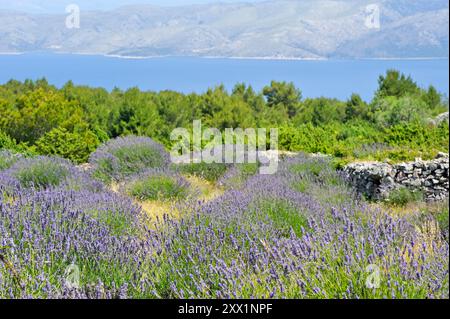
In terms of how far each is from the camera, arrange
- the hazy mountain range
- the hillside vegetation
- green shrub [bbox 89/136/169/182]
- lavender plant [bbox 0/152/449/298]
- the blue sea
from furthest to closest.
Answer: the blue sea → the hazy mountain range → the hillside vegetation → green shrub [bbox 89/136/169/182] → lavender plant [bbox 0/152/449/298]

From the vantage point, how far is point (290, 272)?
87.2 inches

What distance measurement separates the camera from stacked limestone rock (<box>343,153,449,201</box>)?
5.62 metres

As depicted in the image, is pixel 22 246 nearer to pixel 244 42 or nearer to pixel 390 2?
pixel 244 42

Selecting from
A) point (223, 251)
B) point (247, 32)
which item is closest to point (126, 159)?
point (223, 251)

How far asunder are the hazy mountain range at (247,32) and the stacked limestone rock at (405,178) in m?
5.57

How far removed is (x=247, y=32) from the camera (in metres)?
117
